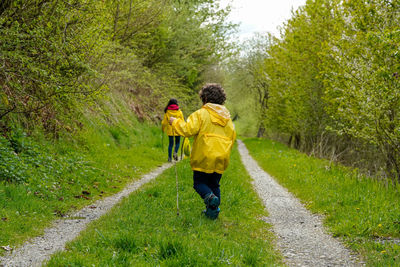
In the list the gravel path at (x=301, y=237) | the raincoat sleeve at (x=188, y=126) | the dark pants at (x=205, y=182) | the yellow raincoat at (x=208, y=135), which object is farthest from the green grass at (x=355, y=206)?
the raincoat sleeve at (x=188, y=126)

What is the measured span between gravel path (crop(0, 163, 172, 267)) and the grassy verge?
171mm

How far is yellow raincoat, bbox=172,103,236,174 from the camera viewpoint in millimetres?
5230

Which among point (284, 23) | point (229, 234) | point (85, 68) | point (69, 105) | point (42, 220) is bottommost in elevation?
point (42, 220)

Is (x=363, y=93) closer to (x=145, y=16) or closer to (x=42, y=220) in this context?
(x=42, y=220)

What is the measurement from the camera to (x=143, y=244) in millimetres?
4156

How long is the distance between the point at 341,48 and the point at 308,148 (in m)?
11.1

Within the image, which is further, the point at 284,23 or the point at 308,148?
the point at 308,148

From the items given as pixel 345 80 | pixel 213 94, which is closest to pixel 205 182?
pixel 213 94

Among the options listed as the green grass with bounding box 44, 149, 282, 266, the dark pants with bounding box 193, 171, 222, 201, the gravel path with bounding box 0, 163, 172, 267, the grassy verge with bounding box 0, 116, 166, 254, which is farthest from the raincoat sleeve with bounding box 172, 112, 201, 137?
the grassy verge with bounding box 0, 116, 166, 254

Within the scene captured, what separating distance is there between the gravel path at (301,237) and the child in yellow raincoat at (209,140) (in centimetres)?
134

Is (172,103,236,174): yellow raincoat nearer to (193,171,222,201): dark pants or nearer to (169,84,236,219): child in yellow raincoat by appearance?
(169,84,236,219): child in yellow raincoat

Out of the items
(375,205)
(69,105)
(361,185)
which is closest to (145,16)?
(69,105)

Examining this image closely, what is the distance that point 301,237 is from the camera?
5.69 m

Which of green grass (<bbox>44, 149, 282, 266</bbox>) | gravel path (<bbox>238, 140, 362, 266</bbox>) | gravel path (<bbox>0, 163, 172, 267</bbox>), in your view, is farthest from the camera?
gravel path (<bbox>238, 140, 362, 266</bbox>)
